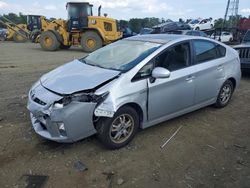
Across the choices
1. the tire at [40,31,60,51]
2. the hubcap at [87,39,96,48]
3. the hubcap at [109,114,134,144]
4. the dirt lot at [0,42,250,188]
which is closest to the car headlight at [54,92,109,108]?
the hubcap at [109,114,134,144]

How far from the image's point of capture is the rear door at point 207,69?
17.2 ft

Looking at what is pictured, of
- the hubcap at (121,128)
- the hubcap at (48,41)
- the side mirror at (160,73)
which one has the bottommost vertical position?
the hubcap at (121,128)

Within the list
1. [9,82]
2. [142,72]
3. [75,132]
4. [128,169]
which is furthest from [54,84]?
[9,82]

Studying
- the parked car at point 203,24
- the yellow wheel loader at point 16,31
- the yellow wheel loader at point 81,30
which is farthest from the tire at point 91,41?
the parked car at point 203,24

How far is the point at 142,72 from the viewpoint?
4.36 m

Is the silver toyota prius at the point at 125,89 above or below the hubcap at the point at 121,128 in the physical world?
above

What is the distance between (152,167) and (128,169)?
1.05 feet

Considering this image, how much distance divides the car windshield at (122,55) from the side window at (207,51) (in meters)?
0.93

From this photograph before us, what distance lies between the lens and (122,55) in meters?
4.86

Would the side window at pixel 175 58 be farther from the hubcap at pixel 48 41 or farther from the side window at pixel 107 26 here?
the hubcap at pixel 48 41

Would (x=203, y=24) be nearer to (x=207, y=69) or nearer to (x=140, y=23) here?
→ (x=140, y=23)

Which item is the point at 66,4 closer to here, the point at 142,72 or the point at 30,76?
the point at 30,76

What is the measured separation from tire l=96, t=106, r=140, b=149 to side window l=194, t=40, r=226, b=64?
1797mm

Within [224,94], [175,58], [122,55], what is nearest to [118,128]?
[122,55]
